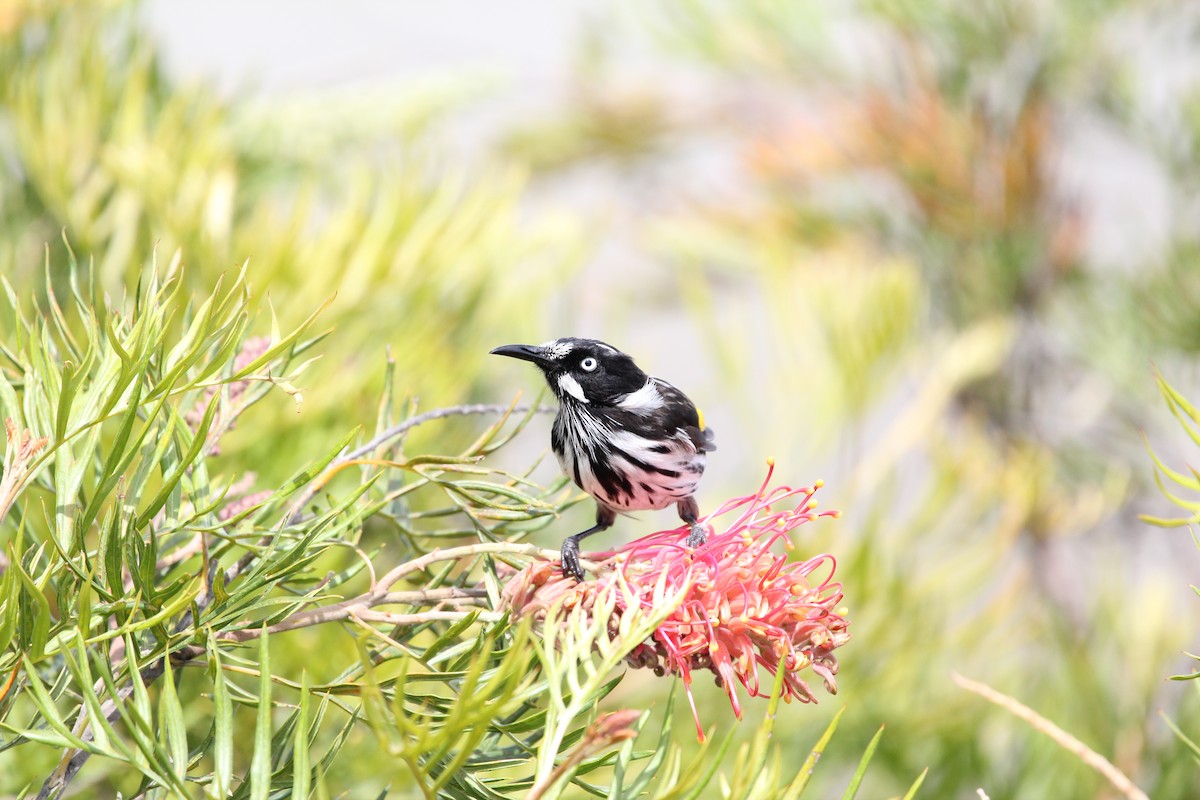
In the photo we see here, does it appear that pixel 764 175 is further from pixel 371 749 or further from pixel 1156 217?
pixel 371 749

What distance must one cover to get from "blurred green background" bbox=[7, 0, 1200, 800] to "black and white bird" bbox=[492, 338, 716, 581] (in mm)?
212

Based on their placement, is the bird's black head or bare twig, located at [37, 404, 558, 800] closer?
bare twig, located at [37, 404, 558, 800]

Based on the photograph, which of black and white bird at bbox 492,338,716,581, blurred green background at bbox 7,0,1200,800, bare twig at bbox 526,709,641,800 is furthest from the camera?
blurred green background at bbox 7,0,1200,800

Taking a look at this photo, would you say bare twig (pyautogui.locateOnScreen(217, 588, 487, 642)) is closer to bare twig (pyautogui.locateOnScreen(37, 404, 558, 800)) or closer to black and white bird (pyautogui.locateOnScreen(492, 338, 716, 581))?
bare twig (pyautogui.locateOnScreen(37, 404, 558, 800))

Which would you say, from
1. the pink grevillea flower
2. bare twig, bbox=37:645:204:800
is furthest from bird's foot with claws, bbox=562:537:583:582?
bare twig, bbox=37:645:204:800

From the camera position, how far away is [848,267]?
4.40 ft

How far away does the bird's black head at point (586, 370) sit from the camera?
1.78 ft

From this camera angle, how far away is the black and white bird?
19.9 inches

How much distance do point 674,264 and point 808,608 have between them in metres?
1.68

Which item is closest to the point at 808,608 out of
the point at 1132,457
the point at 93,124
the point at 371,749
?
the point at 371,749

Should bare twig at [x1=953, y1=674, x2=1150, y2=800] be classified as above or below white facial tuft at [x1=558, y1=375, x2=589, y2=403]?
above

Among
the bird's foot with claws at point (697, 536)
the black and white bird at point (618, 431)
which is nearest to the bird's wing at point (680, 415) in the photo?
the black and white bird at point (618, 431)

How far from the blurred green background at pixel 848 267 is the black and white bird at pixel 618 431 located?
0.21 m

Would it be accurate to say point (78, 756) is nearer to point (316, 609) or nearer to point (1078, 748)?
point (316, 609)
